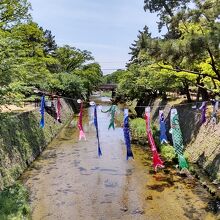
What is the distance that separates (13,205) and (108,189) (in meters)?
5.21

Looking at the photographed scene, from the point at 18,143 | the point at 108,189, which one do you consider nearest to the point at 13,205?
the point at 108,189

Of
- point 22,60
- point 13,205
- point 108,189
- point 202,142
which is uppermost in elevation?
point 22,60

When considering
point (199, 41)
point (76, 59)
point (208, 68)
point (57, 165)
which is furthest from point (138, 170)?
point (76, 59)

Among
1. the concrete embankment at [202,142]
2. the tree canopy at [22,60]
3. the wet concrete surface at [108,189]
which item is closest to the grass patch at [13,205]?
the wet concrete surface at [108,189]

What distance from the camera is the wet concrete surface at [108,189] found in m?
12.6

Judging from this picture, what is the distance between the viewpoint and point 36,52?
26.3 m

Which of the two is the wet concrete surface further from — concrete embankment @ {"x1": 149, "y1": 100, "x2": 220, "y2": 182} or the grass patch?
concrete embankment @ {"x1": 149, "y1": 100, "x2": 220, "y2": 182}

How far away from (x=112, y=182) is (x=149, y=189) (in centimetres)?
206

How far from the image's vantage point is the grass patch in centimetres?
1050

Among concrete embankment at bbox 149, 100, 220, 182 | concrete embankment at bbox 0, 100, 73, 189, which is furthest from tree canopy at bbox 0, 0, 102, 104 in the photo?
concrete embankment at bbox 149, 100, 220, 182

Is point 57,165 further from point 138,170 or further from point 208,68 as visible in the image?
point 208,68

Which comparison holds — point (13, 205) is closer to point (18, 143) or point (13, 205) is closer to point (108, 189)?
point (108, 189)

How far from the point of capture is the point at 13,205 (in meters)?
11.3

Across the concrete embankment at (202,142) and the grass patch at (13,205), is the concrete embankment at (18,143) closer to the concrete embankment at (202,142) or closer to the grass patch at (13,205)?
the grass patch at (13,205)
